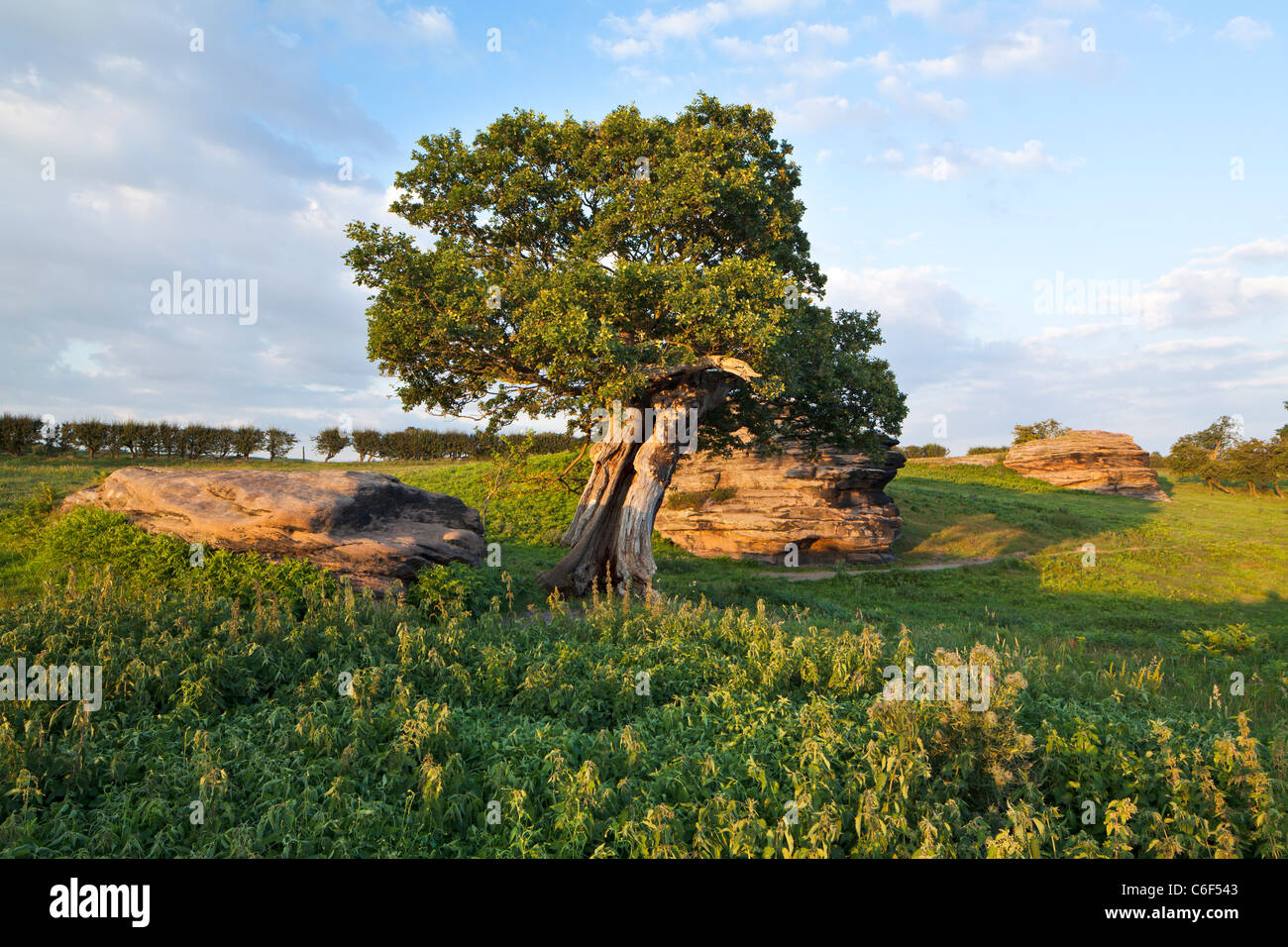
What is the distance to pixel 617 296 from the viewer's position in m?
16.0

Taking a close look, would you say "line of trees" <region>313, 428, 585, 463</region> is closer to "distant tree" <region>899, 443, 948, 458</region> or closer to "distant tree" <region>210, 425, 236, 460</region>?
"distant tree" <region>210, 425, 236, 460</region>

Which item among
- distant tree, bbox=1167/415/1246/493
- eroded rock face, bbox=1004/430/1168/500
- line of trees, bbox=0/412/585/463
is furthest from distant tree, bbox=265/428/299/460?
distant tree, bbox=1167/415/1246/493

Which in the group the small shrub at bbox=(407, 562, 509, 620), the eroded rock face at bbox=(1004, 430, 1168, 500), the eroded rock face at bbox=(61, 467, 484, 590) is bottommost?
the small shrub at bbox=(407, 562, 509, 620)

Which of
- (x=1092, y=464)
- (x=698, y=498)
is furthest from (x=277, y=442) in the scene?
(x=1092, y=464)

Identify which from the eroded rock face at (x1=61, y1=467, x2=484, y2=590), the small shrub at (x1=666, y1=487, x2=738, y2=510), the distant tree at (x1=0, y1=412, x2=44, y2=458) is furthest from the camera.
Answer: the distant tree at (x1=0, y1=412, x2=44, y2=458)

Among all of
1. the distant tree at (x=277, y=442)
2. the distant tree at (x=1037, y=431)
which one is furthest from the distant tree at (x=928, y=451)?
the distant tree at (x=277, y=442)

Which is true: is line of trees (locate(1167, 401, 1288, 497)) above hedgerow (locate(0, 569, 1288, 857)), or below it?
above

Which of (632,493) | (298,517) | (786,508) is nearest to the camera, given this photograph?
(298,517)

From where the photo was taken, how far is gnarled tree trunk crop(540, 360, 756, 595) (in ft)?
61.1

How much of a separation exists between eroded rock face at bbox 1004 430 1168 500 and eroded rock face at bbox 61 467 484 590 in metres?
50.8

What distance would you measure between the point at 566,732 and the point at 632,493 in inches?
470

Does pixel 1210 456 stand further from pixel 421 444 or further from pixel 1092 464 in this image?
pixel 421 444
